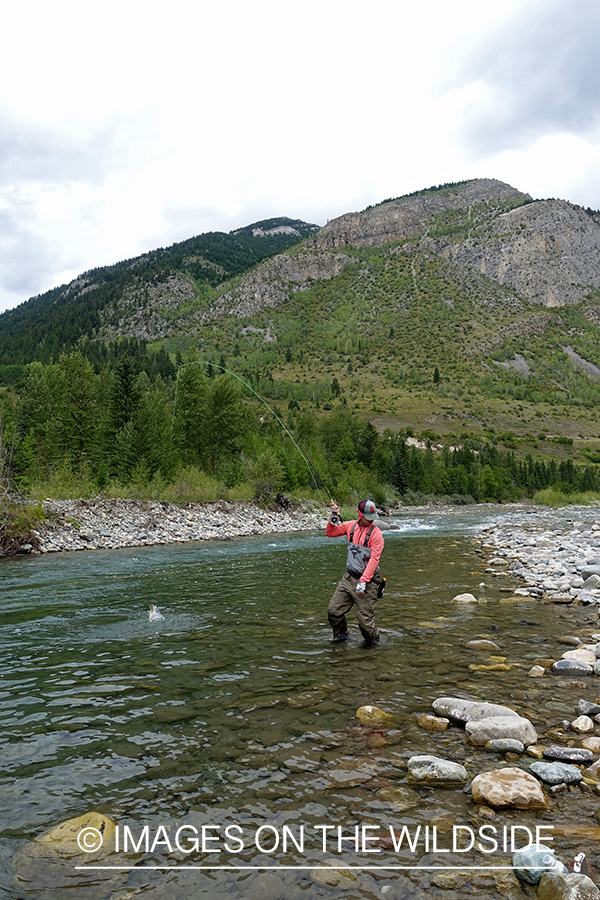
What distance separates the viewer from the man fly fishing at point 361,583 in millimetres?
8195

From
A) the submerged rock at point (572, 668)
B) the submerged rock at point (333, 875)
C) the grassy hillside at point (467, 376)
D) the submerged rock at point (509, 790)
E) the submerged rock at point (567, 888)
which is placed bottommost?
the submerged rock at point (572, 668)

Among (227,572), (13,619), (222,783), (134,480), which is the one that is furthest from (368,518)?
(134,480)

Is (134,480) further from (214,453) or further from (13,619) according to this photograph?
(13,619)

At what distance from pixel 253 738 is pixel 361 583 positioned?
360cm

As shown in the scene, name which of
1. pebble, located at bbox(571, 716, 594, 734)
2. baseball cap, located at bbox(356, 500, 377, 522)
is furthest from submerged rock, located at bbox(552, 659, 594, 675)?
baseball cap, located at bbox(356, 500, 377, 522)

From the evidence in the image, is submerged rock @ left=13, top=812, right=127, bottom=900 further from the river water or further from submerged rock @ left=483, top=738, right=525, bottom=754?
submerged rock @ left=483, top=738, right=525, bottom=754

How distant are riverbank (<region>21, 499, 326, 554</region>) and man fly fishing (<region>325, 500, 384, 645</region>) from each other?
53.8ft

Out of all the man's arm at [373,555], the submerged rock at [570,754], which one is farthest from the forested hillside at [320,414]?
the submerged rock at [570,754]

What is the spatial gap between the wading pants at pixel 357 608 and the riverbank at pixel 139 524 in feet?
53.8

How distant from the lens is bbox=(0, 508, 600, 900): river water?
3.25 metres

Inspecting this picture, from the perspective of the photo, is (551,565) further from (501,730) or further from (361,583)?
(501,730)

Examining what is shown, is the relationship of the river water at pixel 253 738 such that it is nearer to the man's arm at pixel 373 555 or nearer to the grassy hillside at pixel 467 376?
the man's arm at pixel 373 555

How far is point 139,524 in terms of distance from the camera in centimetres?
2698

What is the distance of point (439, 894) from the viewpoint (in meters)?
Answer: 3.00
